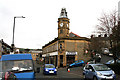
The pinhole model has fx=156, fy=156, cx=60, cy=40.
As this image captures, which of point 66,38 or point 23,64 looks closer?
point 23,64

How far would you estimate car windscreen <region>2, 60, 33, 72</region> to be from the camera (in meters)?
8.12

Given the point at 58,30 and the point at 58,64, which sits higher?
the point at 58,30

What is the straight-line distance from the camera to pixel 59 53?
48.1m

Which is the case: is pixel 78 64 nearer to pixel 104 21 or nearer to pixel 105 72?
pixel 104 21

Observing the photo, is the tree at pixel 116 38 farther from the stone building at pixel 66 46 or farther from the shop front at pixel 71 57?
the shop front at pixel 71 57

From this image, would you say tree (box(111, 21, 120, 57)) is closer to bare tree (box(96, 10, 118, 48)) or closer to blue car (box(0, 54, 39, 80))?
bare tree (box(96, 10, 118, 48))

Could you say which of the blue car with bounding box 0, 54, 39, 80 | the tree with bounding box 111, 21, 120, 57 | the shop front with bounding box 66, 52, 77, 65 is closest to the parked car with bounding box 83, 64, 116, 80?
the tree with bounding box 111, 21, 120, 57

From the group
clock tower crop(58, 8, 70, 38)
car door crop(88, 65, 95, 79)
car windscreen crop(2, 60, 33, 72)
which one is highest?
clock tower crop(58, 8, 70, 38)

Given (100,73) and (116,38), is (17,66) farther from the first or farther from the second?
(116,38)

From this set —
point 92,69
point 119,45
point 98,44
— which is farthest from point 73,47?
point 92,69

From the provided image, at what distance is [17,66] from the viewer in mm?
8258

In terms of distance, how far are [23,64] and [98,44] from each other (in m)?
15.0

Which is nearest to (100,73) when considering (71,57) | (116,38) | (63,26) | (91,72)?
(91,72)

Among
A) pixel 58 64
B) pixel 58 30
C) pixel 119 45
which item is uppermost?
pixel 58 30
